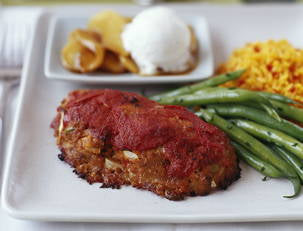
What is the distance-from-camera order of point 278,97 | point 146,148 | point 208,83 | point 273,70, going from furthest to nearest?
point 273,70, point 208,83, point 278,97, point 146,148

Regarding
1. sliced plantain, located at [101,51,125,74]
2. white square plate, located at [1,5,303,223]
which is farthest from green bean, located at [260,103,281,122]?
sliced plantain, located at [101,51,125,74]

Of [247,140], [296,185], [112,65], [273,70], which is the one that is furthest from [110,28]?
[296,185]

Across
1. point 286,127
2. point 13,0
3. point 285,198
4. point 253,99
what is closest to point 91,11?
point 13,0

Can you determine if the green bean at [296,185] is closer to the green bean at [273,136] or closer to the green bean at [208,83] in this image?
the green bean at [273,136]

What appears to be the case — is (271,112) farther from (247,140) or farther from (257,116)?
(247,140)

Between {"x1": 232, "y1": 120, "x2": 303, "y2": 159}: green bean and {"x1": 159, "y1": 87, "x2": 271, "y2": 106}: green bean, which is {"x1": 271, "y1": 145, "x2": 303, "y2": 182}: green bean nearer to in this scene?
{"x1": 232, "y1": 120, "x2": 303, "y2": 159}: green bean

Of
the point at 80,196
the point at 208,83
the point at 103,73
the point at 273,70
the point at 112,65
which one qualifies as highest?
the point at 273,70
